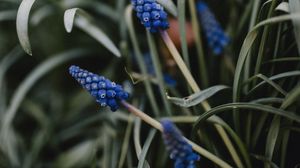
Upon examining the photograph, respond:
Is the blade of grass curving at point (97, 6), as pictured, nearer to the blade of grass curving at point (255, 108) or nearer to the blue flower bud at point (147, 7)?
the blue flower bud at point (147, 7)

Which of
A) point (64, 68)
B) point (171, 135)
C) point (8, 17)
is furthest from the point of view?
point (64, 68)

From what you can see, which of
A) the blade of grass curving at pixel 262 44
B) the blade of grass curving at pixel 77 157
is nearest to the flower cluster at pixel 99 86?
the blade of grass curving at pixel 262 44

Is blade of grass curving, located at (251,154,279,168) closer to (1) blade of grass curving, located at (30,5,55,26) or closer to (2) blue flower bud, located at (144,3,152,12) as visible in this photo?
(2) blue flower bud, located at (144,3,152,12)

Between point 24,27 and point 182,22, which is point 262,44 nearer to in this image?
point 182,22

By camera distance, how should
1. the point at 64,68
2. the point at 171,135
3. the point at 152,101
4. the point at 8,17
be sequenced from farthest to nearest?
the point at 64,68 < the point at 8,17 < the point at 152,101 < the point at 171,135

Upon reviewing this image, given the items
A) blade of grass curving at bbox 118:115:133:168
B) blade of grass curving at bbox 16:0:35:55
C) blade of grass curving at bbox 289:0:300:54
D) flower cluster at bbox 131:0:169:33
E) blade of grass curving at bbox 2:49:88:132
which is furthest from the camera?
blade of grass curving at bbox 2:49:88:132

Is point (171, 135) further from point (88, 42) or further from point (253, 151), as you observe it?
point (88, 42)

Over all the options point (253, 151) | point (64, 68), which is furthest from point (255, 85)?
point (64, 68)

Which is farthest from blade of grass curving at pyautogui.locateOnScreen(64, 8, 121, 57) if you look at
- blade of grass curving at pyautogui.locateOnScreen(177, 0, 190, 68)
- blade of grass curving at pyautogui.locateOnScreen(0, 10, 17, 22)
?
blade of grass curving at pyautogui.locateOnScreen(0, 10, 17, 22)

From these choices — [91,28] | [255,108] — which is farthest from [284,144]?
[91,28]
